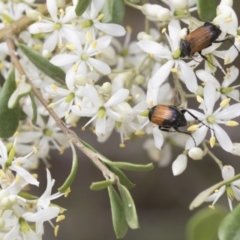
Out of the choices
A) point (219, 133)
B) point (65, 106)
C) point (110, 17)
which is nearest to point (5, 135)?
point (65, 106)

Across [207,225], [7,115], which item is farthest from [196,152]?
[7,115]

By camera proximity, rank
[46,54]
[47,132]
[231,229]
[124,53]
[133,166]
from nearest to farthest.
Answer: [231,229], [133,166], [46,54], [47,132], [124,53]

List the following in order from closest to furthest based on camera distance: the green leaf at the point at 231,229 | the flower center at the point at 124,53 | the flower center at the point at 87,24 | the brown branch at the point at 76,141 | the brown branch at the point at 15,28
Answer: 1. the green leaf at the point at 231,229
2. the brown branch at the point at 76,141
3. the flower center at the point at 87,24
4. the brown branch at the point at 15,28
5. the flower center at the point at 124,53

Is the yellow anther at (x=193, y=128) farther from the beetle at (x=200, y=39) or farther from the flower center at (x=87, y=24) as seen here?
the flower center at (x=87, y=24)

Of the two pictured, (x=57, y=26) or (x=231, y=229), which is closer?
(x=231, y=229)

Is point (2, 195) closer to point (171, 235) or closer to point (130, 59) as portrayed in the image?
point (130, 59)

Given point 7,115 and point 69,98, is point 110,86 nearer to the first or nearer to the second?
point 69,98

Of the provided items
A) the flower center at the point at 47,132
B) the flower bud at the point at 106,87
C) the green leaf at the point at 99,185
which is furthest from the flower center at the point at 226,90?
the flower center at the point at 47,132
